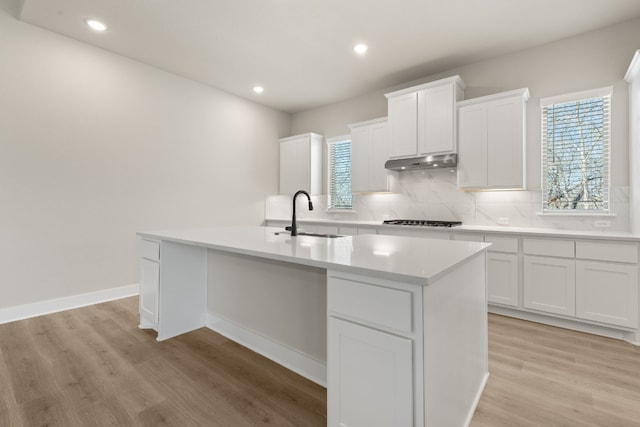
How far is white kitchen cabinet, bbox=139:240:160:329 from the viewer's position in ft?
8.48

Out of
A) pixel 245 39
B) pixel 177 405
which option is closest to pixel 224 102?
pixel 245 39

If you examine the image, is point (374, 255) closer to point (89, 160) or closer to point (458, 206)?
point (458, 206)

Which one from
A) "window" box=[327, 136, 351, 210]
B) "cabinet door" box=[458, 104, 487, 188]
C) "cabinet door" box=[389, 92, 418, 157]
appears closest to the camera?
"cabinet door" box=[458, 104, 487, 188]

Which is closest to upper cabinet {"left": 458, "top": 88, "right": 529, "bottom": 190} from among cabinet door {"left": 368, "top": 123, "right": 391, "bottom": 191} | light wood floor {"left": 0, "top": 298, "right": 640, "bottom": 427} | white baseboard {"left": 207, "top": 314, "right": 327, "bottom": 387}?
cabinet door {"left": 368, "top": 123, "right": 391, "bottom": 191}

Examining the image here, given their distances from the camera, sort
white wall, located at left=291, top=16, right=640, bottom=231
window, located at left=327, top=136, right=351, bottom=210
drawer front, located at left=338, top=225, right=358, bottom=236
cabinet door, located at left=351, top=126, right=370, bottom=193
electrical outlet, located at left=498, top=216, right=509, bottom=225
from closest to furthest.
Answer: white wall, located at left=291, top=16, right=640, bottom=231
electrical outlet, located at left=498, top=216, right=509, bottom=225
drawer front, located at left=338, top=225, right=358, bottom=236
cabinet door, located at left=351, top=126, right=370, bottom=193
window, located at left=327, top=136, right=351, bottom=210

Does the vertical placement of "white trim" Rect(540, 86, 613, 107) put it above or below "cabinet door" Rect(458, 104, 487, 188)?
above

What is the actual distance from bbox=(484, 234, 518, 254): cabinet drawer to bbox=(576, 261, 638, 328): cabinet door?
50 cm

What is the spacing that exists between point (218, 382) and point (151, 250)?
1302 mm

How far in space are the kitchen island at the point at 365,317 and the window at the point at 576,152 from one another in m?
2.21

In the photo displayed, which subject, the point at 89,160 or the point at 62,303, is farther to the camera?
the point at 89,160

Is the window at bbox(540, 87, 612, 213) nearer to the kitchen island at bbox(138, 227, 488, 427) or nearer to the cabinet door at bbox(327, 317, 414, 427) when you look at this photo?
the kitchen island at bbox(138, 227, 488, 427)

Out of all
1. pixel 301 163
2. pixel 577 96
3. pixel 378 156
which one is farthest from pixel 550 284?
pixel 301 163

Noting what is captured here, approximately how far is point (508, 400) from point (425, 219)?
8.83 ft

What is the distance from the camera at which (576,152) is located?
325 centimetres
